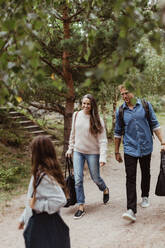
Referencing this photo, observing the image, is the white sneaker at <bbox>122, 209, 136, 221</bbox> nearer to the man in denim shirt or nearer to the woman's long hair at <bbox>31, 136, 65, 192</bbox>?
the man in denim shirt

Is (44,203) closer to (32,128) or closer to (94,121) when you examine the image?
(94,121)

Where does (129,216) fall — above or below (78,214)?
above

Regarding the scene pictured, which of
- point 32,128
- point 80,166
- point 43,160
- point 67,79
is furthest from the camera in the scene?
point 32,128

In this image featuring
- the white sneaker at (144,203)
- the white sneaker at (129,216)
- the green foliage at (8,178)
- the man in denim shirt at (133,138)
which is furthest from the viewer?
the green foliage at (8,178)

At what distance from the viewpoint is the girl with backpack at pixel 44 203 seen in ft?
9.68

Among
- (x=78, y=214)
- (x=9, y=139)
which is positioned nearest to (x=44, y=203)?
(x=78, y=214)

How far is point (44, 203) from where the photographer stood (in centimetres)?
292

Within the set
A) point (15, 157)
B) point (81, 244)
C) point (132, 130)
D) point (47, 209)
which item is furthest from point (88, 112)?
point (15, 157)

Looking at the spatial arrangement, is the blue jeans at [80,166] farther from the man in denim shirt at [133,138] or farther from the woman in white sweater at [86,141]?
the man in denim shirt at [133,138]

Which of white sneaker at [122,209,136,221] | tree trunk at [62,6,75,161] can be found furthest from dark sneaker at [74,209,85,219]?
tree trunk at [62,6,75,161]

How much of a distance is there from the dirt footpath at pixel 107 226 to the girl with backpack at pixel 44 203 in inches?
61.2

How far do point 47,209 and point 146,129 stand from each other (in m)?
2.58

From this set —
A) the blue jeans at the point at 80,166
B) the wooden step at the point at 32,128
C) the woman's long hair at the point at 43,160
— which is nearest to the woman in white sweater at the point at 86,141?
the blue jeans at the point at 80,166

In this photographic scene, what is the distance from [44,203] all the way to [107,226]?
2.33 meters
